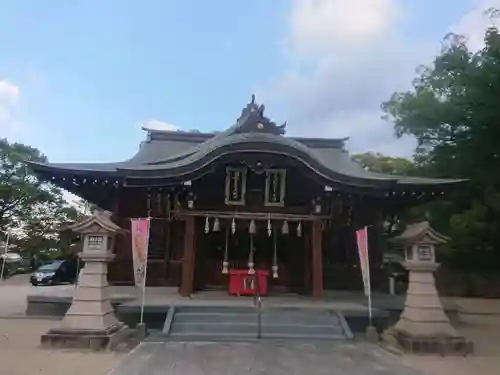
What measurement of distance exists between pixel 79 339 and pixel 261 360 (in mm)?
3041

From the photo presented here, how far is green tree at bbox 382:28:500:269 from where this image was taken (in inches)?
547

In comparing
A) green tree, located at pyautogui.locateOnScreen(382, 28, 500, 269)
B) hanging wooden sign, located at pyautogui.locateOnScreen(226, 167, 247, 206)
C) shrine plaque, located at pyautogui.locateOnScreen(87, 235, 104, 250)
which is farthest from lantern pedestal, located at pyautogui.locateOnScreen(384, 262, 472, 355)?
green tree, located at pyautogui.locateOnScreen(382, 28, 500, 269)

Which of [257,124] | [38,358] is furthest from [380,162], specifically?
[38,358]

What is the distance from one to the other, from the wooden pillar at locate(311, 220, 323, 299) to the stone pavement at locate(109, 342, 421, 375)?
290 cm

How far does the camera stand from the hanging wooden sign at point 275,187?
11438mm

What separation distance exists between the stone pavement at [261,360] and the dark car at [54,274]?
1562 centimetres

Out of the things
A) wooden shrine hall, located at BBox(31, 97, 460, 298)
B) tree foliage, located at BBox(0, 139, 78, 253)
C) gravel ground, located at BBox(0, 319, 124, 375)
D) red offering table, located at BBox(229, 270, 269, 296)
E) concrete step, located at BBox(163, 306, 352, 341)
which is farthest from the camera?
tree foliage, located at BBox(0, 139, 78, 253)

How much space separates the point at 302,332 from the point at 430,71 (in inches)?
530

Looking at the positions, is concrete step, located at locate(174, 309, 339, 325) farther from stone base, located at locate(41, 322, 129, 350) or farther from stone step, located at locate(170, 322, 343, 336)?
stone base, located at locate(41, 322, 129, 350)

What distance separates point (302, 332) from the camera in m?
8.42

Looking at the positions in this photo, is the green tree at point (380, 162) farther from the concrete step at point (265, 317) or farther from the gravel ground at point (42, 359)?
the gravel ground at point (42, 359)

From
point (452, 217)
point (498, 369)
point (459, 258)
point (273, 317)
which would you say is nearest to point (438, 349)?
point (498, 369)

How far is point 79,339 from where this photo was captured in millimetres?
7203

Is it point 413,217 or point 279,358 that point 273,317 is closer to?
point 279,358
